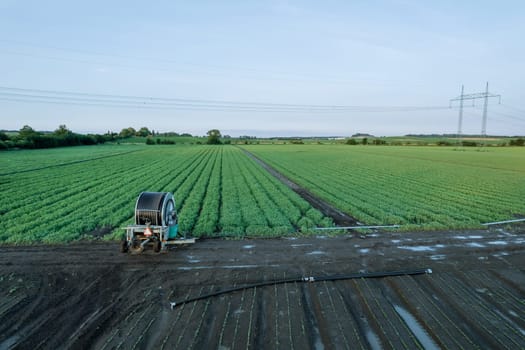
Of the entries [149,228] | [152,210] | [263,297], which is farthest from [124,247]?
[263,297]

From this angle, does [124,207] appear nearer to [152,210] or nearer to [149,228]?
[152,210]

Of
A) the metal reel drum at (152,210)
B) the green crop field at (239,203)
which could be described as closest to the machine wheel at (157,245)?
the metal reel drum at (152,210)

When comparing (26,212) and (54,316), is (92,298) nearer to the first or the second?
(54,316)

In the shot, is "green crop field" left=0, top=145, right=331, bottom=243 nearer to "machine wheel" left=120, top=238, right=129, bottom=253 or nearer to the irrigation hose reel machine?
"machine wheel" left=120, top=238, right=129, bottom=253

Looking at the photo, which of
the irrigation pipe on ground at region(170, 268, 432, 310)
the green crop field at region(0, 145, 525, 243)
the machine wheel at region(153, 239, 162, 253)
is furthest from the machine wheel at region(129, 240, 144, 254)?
the irrigation pipe on ground at region(170, 268, 432, 310)

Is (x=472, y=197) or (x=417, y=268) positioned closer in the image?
(x=417, y=268)

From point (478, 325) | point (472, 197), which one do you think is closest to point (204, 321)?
point (478, 325)

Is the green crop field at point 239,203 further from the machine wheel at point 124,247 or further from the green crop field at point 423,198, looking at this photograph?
the machine wheel at point 124,247
